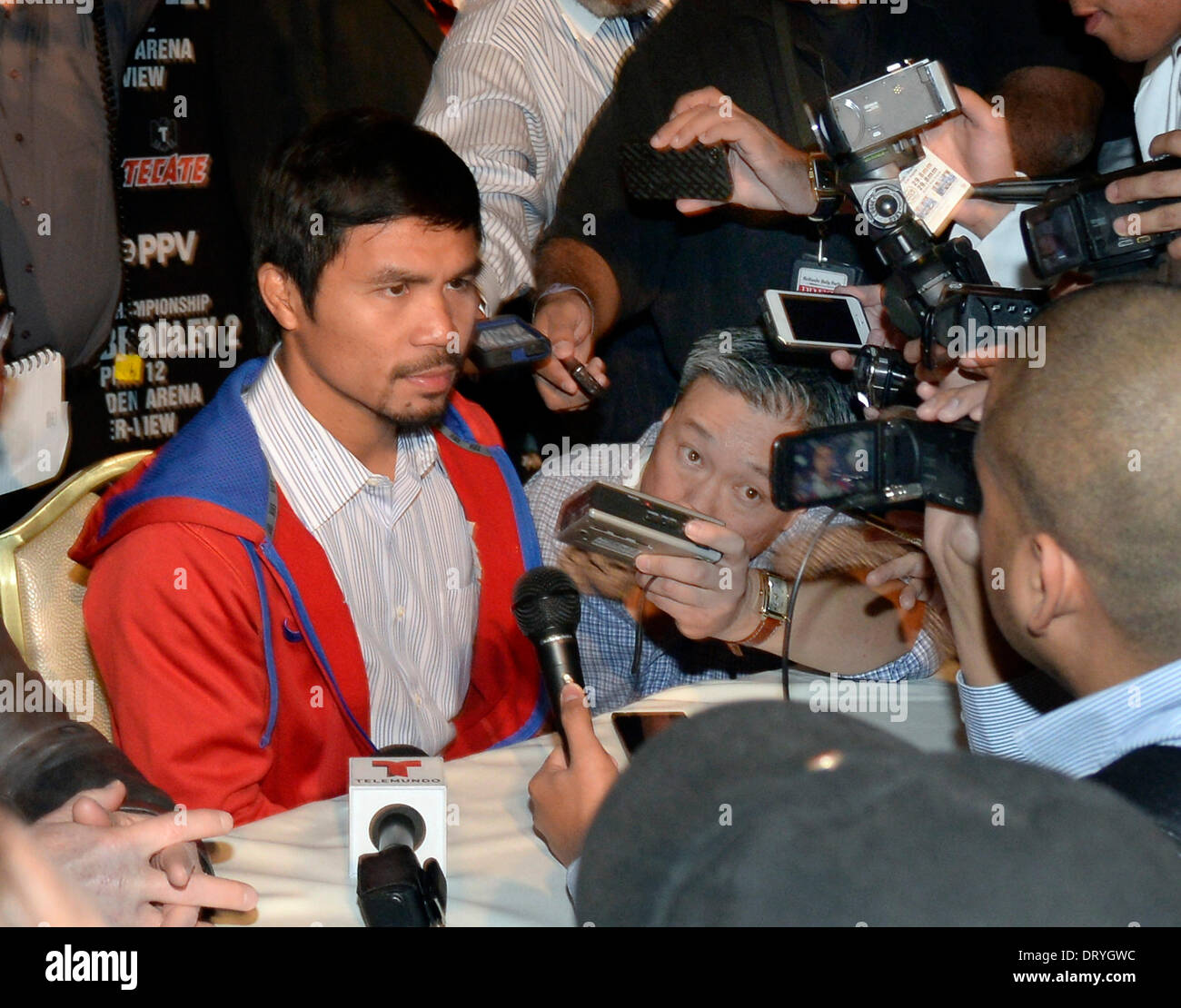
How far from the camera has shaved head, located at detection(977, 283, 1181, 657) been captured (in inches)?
42.3

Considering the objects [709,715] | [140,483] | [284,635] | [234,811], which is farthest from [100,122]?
[709,715]

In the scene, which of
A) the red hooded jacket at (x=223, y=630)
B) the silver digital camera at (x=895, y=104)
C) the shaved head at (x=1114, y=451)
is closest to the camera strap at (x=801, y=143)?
the silver digital camera at (x=895, y=104)

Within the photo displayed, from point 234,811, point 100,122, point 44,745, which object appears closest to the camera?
point 44,745

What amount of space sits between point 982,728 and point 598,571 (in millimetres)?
796

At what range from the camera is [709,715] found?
0.62m

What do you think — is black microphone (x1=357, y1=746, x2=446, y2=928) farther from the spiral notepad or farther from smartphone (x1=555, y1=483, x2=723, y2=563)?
the spiral notepad

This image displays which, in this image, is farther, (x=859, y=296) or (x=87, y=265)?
(x=87, y=265)

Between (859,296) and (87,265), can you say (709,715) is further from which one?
(87,265)

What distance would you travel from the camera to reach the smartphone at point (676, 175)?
2.18 metres

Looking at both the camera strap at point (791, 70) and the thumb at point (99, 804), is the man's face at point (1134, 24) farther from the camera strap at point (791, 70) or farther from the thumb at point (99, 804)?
the thumb at point (99, 804)

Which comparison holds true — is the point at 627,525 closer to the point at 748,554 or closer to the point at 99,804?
the point at 748,554

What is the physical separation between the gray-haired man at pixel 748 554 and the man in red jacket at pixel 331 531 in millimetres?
169

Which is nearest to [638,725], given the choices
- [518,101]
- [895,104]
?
[895,104]
